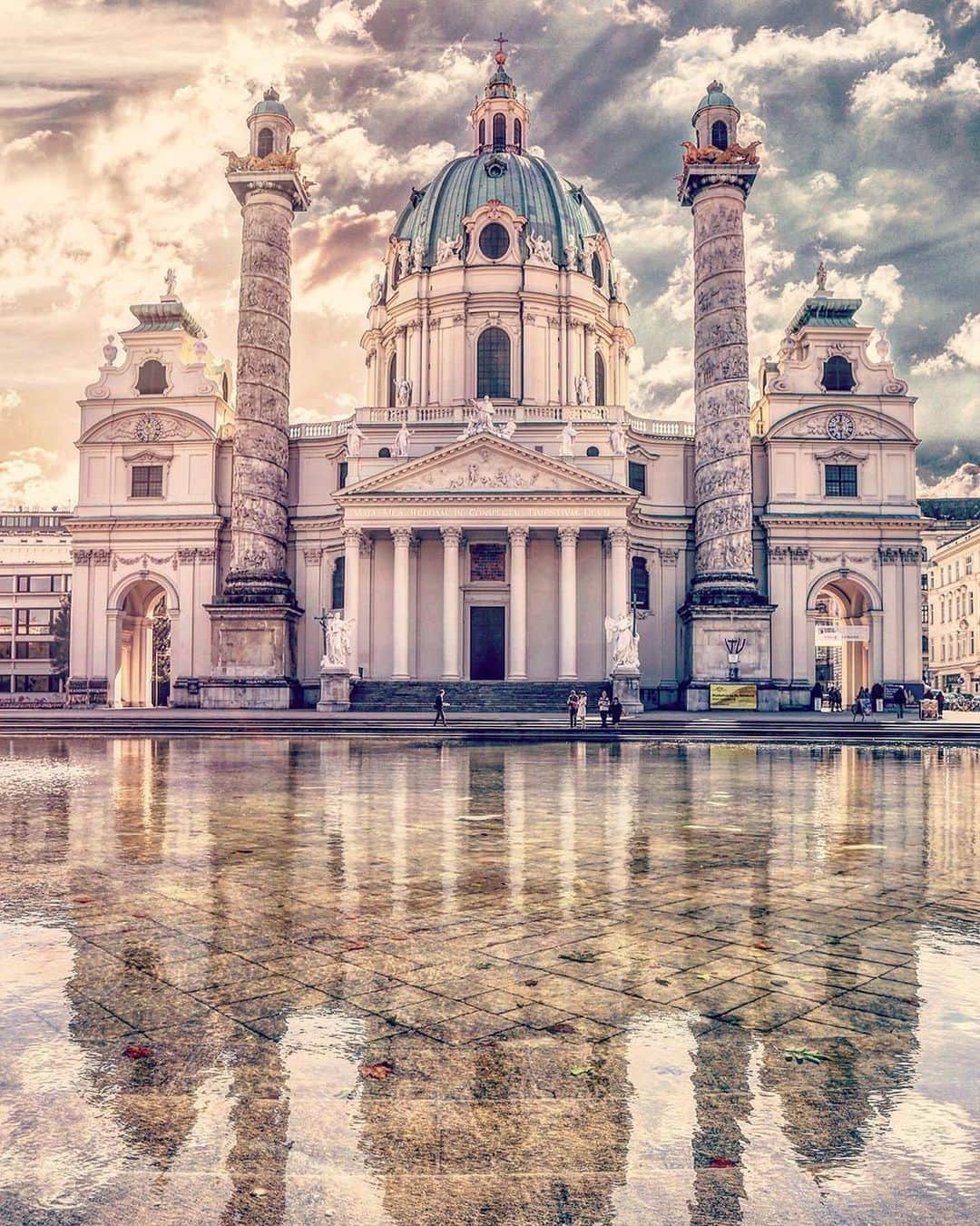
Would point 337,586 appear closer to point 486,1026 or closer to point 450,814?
point 450,814

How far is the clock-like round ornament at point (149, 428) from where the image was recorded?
5344 cm

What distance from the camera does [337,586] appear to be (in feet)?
174

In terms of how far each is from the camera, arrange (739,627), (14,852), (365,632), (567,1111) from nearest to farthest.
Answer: (567,1111) → (14,852) → (739,627) → (365,632)

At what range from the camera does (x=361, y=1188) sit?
9.43 ft

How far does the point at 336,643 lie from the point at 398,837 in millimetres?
33036

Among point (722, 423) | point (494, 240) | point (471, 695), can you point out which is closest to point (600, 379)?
point (494, 240)

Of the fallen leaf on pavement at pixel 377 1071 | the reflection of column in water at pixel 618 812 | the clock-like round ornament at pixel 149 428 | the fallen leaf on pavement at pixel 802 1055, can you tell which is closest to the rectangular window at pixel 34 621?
the clock-like round ornament at pixel 149 428

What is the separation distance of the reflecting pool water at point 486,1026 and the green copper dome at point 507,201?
57.1 meters

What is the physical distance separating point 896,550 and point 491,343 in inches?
987

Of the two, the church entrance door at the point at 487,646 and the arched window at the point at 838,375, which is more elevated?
the arched window at the point at 838,375

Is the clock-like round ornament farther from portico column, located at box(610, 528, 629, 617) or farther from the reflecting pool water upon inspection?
the reflecting pool water

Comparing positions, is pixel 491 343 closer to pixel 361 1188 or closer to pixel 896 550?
pixel 896 550

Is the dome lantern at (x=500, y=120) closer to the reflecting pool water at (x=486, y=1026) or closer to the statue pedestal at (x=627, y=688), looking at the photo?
the statue pedestal at (x=627, y=688)

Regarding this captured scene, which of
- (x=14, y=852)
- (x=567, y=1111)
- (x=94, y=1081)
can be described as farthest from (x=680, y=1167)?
(x=14, y=852)
